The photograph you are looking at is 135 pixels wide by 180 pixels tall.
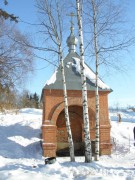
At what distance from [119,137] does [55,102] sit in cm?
555

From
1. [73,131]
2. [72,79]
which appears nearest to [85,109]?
[72,79]

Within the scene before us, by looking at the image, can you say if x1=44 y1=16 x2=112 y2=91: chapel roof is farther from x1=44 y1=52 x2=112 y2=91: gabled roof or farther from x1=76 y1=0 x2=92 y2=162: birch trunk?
x1=76 y1=0 x2=92 y2=162: birch trunk

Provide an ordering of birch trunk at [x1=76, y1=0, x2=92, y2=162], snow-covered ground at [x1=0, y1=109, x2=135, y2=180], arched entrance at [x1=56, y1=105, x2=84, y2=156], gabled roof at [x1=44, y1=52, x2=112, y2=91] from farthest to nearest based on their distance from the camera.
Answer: arched entrance at [x1=56, y1=105, x2=84, y2=156] < gabled roof at [x1=44, y1=52, x2=112, y2=91] < birch trunk at [x1=76, y1=0, x2=92, y2=162] < snow-covered ground at [x1=0, y1=109, x2=135, y2=180]

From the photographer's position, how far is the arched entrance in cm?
1845

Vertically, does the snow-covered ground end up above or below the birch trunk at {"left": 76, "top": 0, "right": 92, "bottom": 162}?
below

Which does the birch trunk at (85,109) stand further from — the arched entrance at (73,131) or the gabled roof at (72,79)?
the arched entrance at (73,131)

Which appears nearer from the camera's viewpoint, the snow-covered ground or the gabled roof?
the snow-covered ground

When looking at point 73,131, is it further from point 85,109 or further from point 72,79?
point 85,109

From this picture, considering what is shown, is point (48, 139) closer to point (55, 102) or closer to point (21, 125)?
point (55, 102)

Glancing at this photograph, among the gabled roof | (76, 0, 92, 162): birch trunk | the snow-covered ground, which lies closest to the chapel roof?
the gabled roof

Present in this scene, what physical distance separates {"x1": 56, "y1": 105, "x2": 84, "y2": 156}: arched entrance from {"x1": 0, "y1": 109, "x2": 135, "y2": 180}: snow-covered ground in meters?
1.41

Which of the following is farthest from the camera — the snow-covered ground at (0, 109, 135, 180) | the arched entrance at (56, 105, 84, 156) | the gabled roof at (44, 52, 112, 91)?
the arched entrance at (56, 105, 84, 156)

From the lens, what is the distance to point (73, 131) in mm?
19969

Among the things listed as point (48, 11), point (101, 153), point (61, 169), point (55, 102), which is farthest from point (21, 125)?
point (61, 169)
